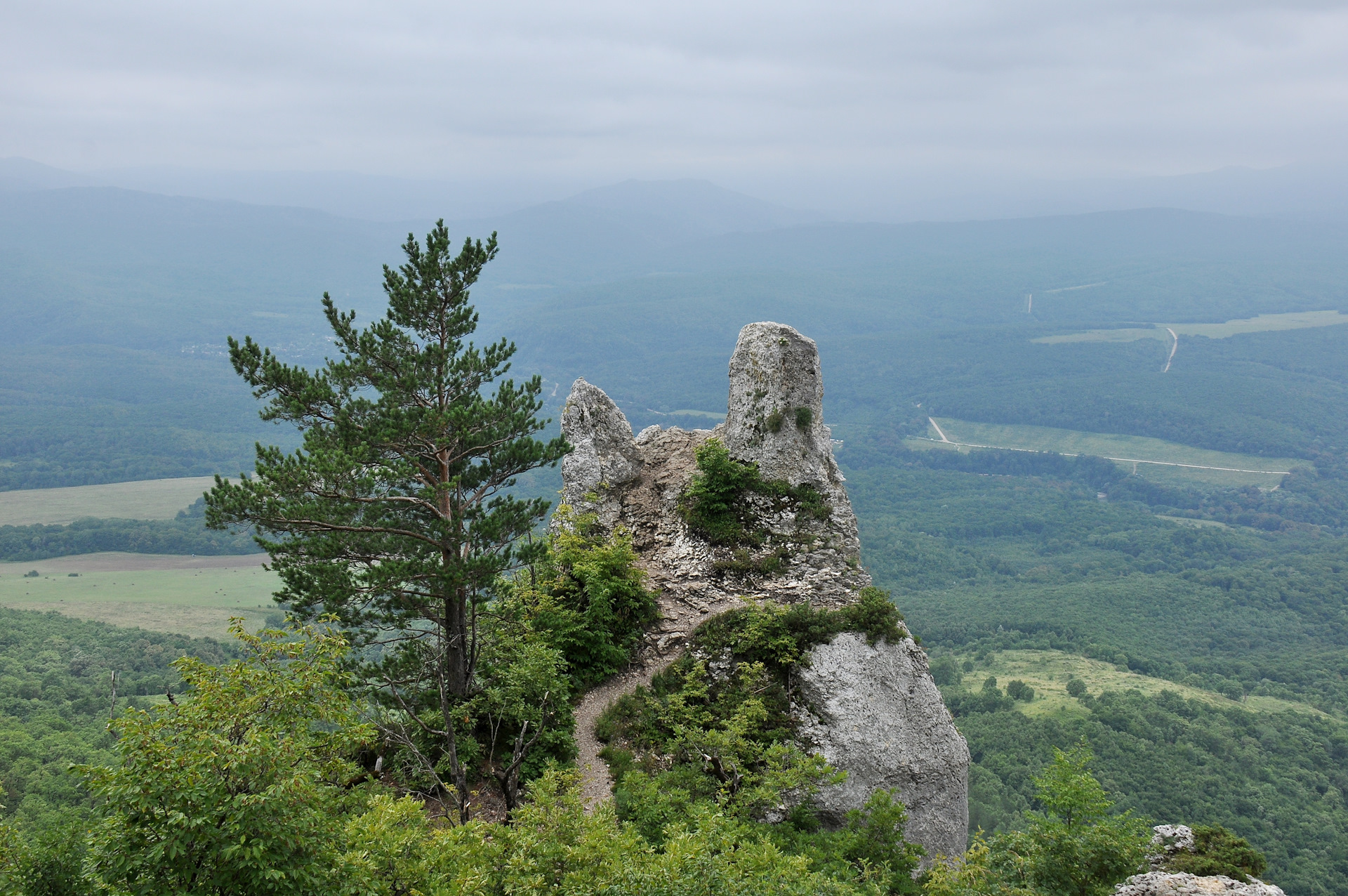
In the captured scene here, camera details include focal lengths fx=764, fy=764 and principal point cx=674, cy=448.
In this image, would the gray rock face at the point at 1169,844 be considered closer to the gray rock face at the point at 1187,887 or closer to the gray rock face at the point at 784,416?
the gray rock face at the point at 1187,887

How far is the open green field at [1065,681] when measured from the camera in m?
78.5

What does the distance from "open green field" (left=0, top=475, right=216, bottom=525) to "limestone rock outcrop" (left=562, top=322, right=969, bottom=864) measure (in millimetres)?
149032

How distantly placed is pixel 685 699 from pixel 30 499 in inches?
7884

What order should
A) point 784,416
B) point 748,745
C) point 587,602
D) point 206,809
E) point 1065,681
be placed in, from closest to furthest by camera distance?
point 206,809
point 748,745
point 587,602
point 784,416
point 1065,681

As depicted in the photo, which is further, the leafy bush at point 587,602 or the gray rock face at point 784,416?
the gray rock face at point 784,416

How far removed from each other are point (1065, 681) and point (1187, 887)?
84.6 metres

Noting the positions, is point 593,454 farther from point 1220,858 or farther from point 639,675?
point 1220,858

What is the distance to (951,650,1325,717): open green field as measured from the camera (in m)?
78.5

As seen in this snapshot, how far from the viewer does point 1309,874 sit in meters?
48.8

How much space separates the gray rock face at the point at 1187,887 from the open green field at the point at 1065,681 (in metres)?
71.2

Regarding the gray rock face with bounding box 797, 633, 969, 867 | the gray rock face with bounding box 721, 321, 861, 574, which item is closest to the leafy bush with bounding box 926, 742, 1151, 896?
the gray rock face with bounding box 797, 633, 969, 867

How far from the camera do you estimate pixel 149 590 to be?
370 ft

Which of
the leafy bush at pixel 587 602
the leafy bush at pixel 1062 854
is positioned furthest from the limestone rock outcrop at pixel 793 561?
the leafy bush at pixel 1062 854

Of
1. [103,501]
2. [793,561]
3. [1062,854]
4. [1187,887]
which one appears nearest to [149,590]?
[103,501]
